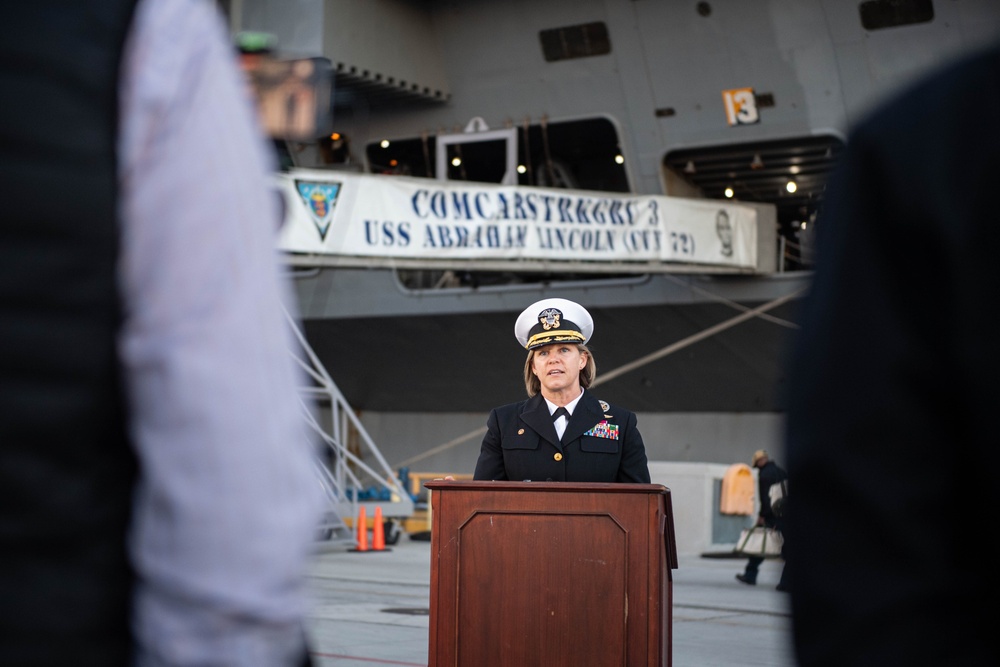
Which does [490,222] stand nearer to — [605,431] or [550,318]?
[550,318]

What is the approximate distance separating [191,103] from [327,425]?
26.6m

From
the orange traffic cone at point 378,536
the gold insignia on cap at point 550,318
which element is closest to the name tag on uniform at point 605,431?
the gold insignia on cap at point 550,318

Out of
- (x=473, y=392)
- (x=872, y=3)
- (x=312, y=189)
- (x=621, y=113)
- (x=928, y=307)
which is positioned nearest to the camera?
(x=928, y=307)

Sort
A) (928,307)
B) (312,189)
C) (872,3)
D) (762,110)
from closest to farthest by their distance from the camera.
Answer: (928,307)
(312,189)
(872,3)
(762,110)

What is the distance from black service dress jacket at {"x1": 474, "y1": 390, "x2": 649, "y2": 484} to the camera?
532cm

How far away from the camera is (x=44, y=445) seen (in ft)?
3.90

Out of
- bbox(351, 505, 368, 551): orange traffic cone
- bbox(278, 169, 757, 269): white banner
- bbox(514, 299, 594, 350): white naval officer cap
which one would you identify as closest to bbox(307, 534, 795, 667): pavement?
bbox(351, 505, 368, 551): orange traffic cone

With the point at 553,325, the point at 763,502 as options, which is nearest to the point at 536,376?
the point at 553,325

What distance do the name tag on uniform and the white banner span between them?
1071cm

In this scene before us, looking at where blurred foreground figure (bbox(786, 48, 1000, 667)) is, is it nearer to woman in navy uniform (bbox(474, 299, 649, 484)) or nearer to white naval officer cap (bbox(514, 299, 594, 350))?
woman in navy uniform (bbox(474, 299, 649, 484))

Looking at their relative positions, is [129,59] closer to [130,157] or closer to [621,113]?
[130,157]

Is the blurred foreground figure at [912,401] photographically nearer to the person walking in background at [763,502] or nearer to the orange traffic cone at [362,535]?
the person walking in background at [763,502]

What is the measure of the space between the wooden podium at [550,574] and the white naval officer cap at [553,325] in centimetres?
105

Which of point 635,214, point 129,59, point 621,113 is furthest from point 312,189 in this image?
point 129,59
